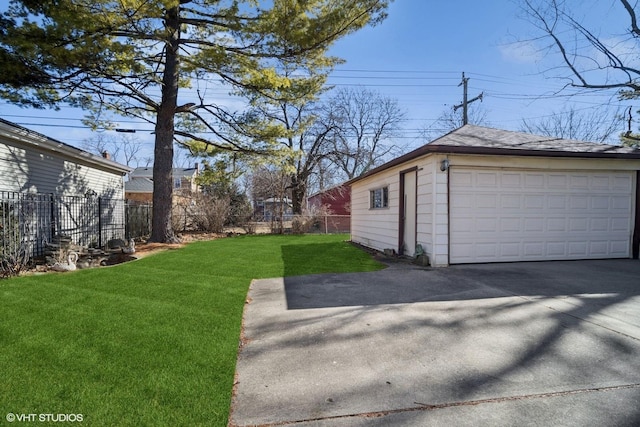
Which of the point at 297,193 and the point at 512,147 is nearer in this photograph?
the point at 512,147

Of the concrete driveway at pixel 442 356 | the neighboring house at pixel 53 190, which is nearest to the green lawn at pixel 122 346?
the concrete driveway at pixel 442 356

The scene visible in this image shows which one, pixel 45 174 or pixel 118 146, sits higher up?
pixel 118 146

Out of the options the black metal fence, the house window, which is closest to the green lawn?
the black metal fence

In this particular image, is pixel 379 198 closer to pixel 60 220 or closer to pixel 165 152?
pixel 165 152

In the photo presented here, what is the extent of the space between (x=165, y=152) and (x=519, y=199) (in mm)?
11164

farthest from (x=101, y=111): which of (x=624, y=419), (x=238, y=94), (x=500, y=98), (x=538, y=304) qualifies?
(x=500, y=98)

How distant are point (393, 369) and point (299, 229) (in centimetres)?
1647

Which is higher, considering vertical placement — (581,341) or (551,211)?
(551,211)

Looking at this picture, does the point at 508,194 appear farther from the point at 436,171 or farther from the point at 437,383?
the point at 437,383

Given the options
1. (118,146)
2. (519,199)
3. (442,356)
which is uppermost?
(118,146)

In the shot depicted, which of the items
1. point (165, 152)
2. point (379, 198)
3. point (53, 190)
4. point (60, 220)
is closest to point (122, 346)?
point (379, 198)

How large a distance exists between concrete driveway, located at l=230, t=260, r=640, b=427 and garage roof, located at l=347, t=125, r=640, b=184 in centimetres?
302

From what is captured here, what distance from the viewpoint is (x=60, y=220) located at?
10.4 metres

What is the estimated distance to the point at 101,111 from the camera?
1285 cm
